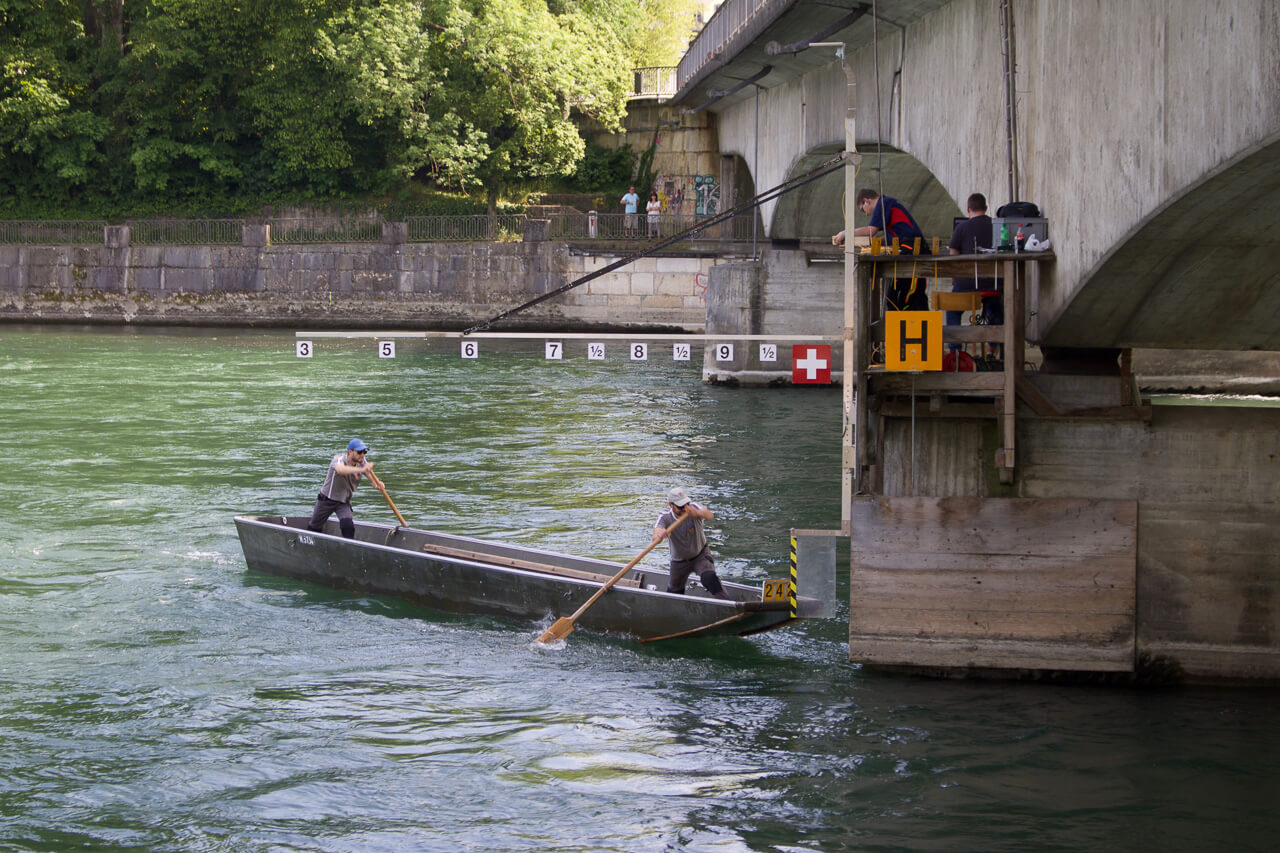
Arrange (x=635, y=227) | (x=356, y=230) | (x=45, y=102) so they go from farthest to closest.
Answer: (x=45, y=102), (x=356, y=230), (x=635, y=227)

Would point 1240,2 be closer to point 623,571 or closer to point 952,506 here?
point 952,506

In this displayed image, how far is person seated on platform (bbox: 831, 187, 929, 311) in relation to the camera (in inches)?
480

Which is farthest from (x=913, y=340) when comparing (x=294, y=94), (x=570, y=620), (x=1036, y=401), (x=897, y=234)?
(x=294, y=94)

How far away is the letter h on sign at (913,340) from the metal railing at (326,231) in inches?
1650

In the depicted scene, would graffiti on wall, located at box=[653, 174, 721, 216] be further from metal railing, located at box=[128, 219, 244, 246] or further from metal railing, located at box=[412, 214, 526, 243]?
metal railing, located at box=[128, 219, 244, 246]

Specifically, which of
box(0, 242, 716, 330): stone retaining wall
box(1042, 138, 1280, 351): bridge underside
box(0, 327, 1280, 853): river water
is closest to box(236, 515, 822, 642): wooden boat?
box(0, 327, 1280, 853): river water

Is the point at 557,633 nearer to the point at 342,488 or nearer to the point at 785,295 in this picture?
the point at 342,488

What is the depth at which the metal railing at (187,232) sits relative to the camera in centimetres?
5166

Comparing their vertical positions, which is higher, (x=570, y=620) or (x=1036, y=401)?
(x=1036, y=401)

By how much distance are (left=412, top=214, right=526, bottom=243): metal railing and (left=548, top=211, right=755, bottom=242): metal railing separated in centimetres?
144

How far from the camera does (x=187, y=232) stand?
52.0 m

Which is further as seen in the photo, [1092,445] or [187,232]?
[187,232]

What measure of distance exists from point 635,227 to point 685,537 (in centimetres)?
3711

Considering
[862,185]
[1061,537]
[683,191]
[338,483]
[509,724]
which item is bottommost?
[509,724]
